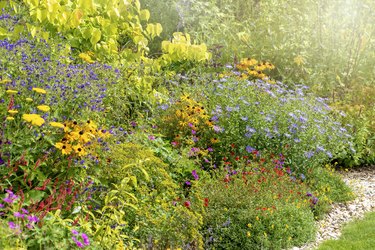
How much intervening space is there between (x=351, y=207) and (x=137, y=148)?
2.55 m

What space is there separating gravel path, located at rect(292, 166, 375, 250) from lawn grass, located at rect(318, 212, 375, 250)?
0.28 feet

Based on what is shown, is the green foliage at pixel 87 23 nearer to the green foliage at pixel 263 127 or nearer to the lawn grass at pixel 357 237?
the green foliage at pixel 263 127

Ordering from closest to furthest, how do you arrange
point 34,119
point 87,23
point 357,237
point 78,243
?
point 78,243 < point 34,119 < point 357,237 < point 87,23

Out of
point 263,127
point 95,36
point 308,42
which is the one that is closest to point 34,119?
point 95,36

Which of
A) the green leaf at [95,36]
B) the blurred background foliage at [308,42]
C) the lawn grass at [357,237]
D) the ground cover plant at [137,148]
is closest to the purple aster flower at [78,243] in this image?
the ground cover plant at [137,148]

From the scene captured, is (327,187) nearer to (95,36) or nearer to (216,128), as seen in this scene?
(216,128)

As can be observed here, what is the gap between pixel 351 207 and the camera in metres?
5.83

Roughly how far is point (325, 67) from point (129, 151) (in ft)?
16.2

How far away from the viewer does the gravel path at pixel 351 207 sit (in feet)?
16.9

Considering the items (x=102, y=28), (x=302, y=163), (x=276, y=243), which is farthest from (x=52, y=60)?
(x=302, y=163)

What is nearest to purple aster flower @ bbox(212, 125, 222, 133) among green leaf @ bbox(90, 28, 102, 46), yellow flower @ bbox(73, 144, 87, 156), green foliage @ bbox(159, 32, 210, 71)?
green foliage @ bbox(159, 32, 210, 71)

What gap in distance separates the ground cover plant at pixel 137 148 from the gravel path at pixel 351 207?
12 cm

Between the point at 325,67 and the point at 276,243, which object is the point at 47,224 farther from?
the point at 325,67

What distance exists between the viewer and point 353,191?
621 cm
